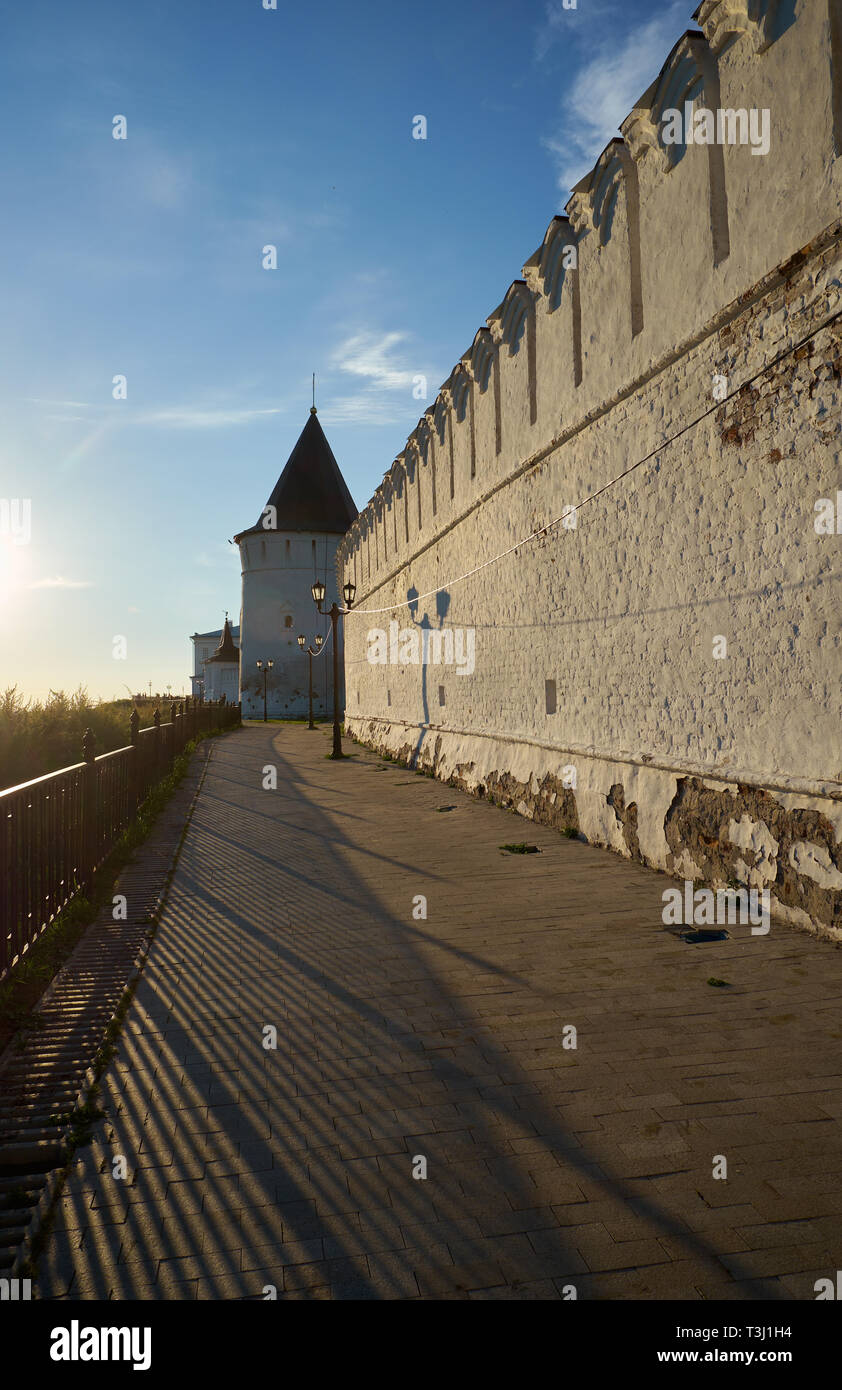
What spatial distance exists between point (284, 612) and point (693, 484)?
43.5 meters

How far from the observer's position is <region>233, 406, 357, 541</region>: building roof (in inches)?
1949

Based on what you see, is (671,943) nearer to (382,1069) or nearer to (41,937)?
(382,1069)

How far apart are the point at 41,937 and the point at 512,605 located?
769 cm

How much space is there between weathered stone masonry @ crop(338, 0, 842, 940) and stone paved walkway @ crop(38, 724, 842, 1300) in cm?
103

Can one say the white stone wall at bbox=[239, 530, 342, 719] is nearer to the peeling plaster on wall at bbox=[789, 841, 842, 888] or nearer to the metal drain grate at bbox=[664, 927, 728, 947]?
the metal drain grate at bbox=[664, 927, 728, 947]

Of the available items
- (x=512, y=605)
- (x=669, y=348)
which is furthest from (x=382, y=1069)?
(x=512, y=605)

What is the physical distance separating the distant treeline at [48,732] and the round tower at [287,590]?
30.5 meters

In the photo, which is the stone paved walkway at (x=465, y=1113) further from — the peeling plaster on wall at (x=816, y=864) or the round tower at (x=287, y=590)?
the round tower at (x=287, y=590)

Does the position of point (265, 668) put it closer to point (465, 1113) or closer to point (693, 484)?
point (693, 484)

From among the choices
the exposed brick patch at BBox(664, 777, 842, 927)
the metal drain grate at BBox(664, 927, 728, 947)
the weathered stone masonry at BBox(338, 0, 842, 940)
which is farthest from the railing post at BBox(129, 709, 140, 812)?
the metal drain grate at BBox(664, 927, 728, 947)

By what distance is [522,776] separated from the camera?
10.7m

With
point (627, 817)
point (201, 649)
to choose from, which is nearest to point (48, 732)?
point (627, 817)

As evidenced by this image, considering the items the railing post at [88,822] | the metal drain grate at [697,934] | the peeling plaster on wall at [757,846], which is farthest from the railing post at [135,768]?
the peeling plaster on wall at [757,846]
